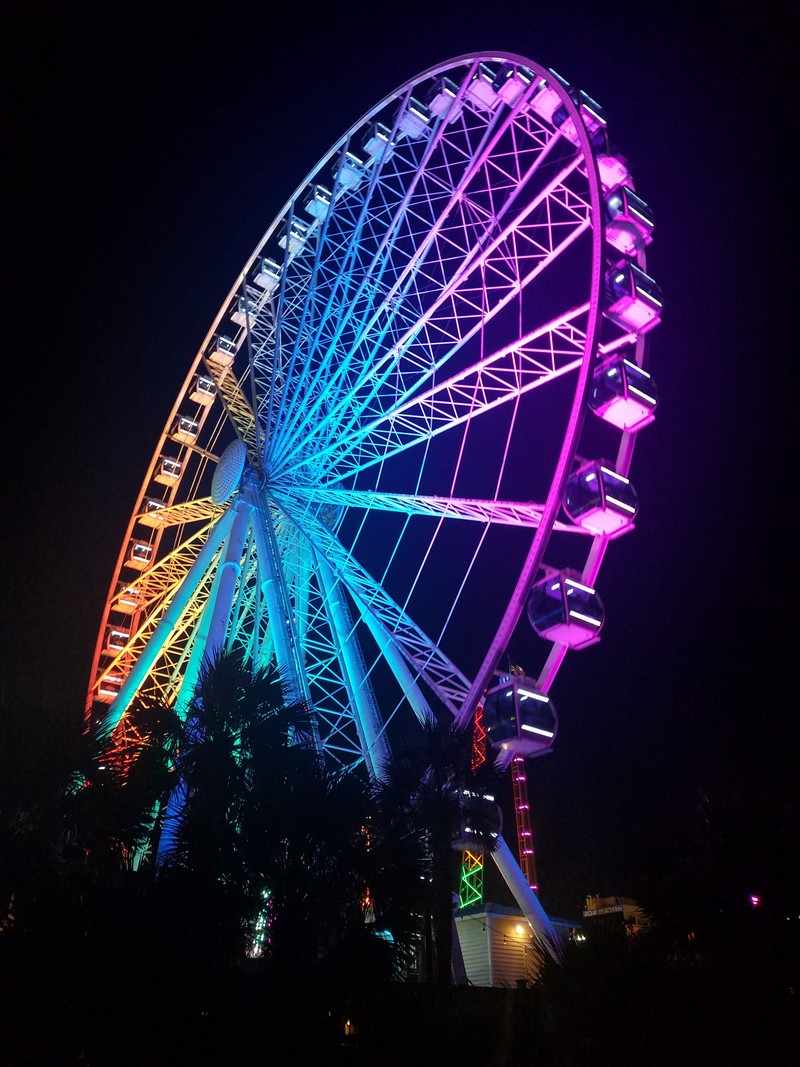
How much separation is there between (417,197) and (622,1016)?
A: 18.0 metres

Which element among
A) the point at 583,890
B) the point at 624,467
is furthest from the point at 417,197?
the point at 583,890

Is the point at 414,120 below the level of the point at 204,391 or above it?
above

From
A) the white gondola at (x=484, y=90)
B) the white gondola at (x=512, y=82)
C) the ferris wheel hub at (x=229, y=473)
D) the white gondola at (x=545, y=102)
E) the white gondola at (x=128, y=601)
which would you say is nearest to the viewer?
the white gondola at (x=545, y=102)

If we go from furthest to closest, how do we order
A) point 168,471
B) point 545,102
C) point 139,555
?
point 139,555 → point 168,471 → point 545,102

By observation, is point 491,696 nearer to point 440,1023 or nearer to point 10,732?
point 440,1023

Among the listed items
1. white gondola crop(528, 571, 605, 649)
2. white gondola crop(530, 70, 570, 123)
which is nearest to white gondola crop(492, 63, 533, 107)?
white gondola crop(530, 70, 570, 123)

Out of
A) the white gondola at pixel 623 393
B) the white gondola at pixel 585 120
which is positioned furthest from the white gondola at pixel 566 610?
the white gondola at pixel 585 120

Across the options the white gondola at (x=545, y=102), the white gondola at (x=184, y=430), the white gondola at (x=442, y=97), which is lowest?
the white gondola at (x=184, y=430)

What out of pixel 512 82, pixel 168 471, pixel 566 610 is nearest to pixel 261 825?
pixel 566 610

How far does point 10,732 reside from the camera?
37.3ft

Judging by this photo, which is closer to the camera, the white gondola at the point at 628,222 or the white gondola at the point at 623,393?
the white gondola at the point at 623,393

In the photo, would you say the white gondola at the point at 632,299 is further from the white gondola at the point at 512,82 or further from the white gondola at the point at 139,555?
the white gondola at the point at 139,555

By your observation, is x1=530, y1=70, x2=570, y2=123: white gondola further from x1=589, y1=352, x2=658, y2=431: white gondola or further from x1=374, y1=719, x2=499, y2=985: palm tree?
x1=374, y1=719, x2=499, y2=985: palm tree

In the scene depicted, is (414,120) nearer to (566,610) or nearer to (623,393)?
(623,393)
